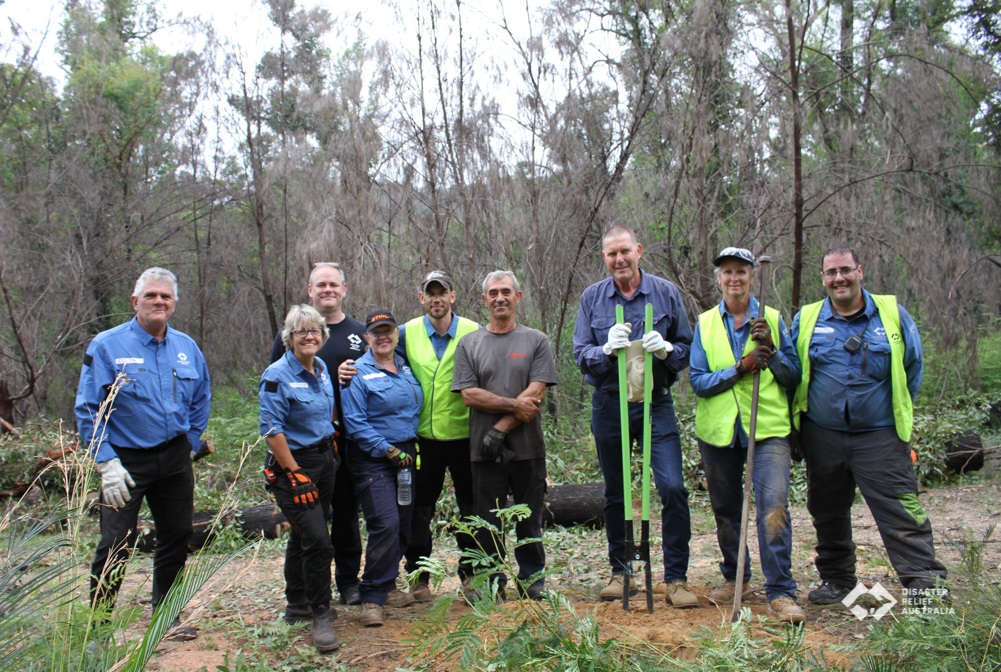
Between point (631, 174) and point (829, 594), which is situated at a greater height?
point (631, 174)

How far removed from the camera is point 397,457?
17.3 ft

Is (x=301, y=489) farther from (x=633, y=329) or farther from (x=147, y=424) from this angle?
(x=633, y=329)

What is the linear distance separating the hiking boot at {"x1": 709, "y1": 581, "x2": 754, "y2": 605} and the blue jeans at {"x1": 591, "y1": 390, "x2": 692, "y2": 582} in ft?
0.65

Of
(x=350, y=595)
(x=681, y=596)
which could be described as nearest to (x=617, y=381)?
(x=681, y=596)

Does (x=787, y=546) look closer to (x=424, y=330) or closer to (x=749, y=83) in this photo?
(x=424, y=330)

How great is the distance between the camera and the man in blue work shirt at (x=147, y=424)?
4625mm

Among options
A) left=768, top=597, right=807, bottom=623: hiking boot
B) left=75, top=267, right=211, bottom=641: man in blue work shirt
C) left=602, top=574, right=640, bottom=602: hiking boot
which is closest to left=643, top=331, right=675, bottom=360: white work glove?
left=602, top=574, right=640, bottom=602: hiking boot

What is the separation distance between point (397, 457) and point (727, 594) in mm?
2217

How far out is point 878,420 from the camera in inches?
186

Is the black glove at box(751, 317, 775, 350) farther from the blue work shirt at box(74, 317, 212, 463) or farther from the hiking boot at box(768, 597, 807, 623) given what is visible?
the blue work shirt at box(74, 317, 212, 463)

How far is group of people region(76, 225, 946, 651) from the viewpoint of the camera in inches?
185

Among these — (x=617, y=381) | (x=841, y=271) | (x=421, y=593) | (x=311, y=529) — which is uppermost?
(x=841, y=271)

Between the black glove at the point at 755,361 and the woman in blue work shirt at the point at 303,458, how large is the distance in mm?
2522

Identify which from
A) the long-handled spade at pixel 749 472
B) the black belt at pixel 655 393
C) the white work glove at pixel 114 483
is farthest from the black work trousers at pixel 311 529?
the long-handled spade at pixel 749 472
